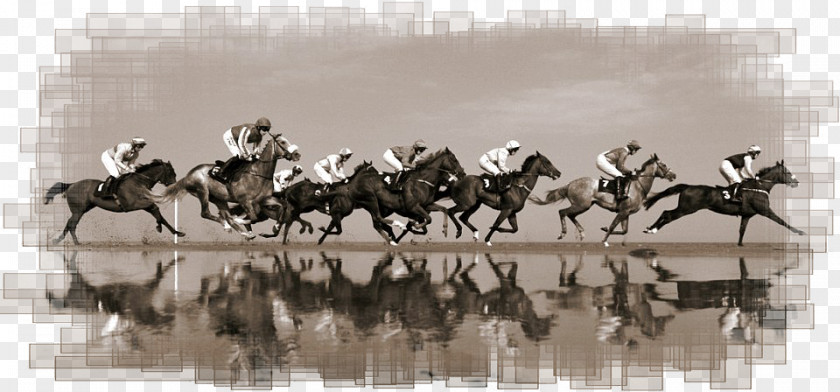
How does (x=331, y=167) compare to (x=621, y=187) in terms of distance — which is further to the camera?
(x=331, y=167)

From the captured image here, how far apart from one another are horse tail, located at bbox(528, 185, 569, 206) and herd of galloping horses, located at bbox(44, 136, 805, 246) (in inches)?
12.7

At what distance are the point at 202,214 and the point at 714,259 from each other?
9.82m

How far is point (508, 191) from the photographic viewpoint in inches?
500

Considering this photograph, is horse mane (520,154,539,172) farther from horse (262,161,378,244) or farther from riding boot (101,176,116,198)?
riding boot (101,176,116,198)

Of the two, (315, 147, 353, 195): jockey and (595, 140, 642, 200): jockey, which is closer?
(595, 140, 642, 200): jockey

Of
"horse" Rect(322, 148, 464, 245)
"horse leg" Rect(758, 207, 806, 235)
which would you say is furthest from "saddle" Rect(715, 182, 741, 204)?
"horse" Rect(322, 148, 464, 245)

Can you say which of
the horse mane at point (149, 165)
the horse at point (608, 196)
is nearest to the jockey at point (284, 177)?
the horse mane at point (149, 165)

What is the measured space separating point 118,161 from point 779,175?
13.3 metres

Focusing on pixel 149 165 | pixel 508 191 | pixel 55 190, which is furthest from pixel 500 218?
pixel 55 190

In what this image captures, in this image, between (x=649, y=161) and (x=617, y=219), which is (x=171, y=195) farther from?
(x=649, y=161)

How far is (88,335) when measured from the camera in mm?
5180

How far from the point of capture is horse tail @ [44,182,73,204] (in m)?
12.9

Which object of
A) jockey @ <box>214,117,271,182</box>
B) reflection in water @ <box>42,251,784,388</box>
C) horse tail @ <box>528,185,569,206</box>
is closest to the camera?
reflection in water @ <box>42,251,784,388</box>

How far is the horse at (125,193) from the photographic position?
12367mm
